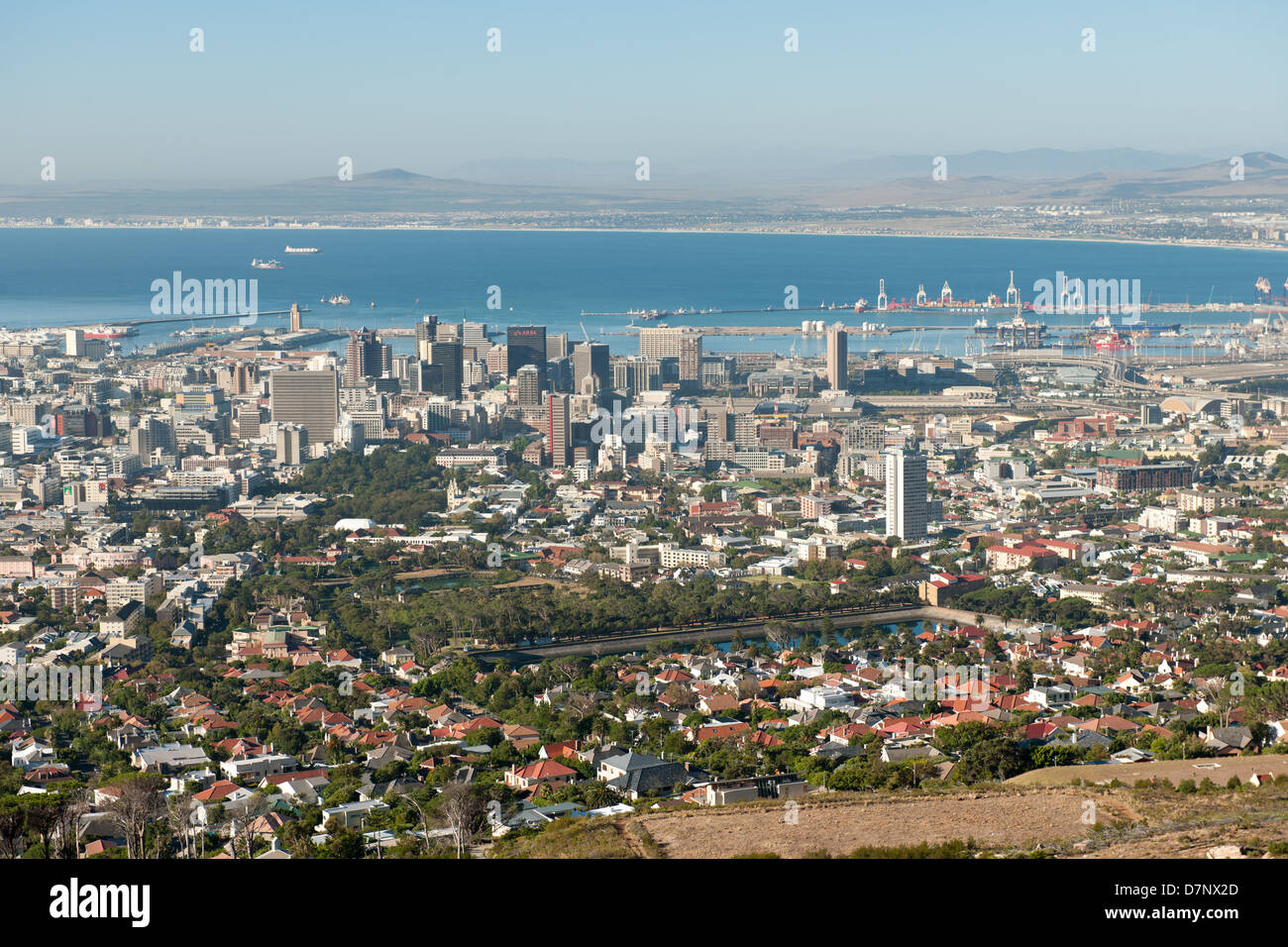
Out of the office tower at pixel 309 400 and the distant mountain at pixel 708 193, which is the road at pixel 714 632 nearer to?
the office tower at pixel 309 400

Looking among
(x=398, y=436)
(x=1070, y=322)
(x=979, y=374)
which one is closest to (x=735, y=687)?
(x=398, y=436)

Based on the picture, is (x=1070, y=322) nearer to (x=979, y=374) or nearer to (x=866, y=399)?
(x=979, y=374)

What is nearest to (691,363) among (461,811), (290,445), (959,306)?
(290,445)

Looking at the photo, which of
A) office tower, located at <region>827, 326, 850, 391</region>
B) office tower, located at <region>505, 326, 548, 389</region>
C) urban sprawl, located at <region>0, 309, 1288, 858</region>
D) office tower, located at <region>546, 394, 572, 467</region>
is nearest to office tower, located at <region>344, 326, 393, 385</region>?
urban sprawl, located at <region>0, 309, 1288, 858</region>

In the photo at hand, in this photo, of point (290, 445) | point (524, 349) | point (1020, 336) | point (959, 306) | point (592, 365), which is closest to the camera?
point (290, 445)

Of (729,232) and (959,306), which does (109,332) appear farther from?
(729,232)

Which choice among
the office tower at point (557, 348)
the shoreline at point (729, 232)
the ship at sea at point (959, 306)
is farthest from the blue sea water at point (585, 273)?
the office tower at point (557, 348)

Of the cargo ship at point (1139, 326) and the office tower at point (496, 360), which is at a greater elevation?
the cargo ship at point (1139, 326)
